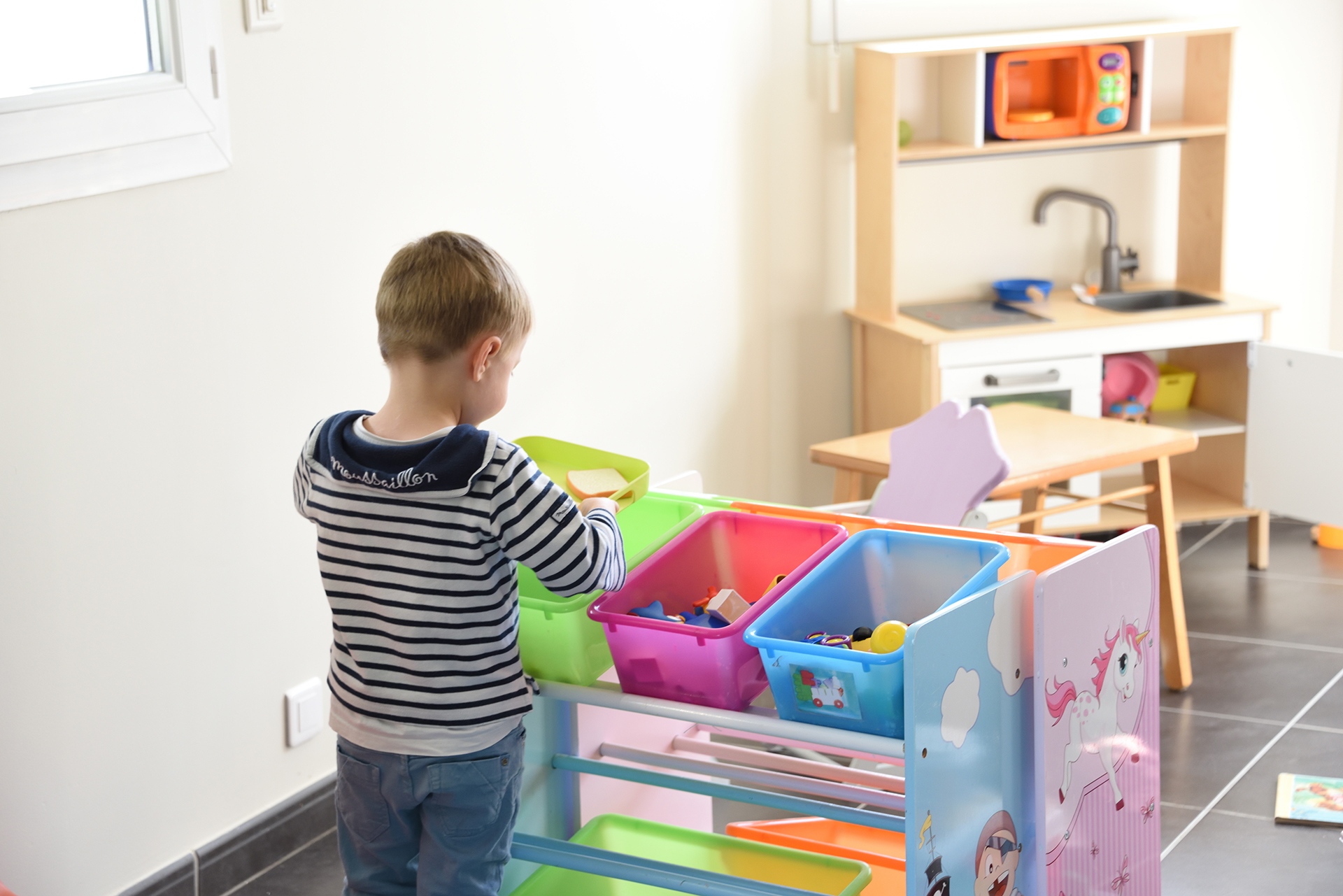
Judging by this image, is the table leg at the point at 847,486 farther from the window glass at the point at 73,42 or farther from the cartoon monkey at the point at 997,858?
the window glass at the point at 73,42

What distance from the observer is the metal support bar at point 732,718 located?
149 centimetres

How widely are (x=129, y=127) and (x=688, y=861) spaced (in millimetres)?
1343

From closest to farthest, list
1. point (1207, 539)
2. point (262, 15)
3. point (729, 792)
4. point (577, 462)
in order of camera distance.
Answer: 1. point (577, 462)
2. point (729, 792)
3. point (262, 15)
4. point (1207, 539)

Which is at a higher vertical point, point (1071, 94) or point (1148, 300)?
point (1071, 94)

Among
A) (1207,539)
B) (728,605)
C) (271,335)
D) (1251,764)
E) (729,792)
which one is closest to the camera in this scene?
(728,605)

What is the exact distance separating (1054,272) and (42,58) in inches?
120

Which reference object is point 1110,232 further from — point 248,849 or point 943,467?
point 248,849

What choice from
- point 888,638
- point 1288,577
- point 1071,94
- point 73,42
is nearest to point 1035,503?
point 1288,577

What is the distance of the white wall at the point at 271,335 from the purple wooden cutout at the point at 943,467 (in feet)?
2.83

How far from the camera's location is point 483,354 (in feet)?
4.93

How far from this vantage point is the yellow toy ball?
5.03 feet

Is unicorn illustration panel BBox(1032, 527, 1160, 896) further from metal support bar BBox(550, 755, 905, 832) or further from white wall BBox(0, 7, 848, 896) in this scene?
white wall BBox(0, 7, 848, 896)

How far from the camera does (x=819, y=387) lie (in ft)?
13.3

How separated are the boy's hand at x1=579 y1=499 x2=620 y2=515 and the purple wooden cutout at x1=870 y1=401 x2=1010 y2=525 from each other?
935 mm
